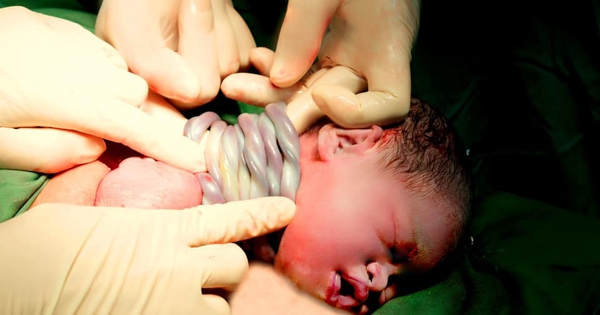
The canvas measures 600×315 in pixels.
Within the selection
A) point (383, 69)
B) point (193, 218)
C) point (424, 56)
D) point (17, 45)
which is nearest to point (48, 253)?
point (193, 218)

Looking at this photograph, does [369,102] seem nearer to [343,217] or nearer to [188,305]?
[343,217]

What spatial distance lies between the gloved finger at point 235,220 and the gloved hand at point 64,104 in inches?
5.7

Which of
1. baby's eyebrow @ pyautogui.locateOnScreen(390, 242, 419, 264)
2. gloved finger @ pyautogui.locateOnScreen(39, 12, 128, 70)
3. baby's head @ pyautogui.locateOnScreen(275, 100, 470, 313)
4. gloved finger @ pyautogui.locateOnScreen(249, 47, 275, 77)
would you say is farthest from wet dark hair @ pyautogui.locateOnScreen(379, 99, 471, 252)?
gloved finger @ pyautogui.locateOnScreen(39, 12, 128, 70)

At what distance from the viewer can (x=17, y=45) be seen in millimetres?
986

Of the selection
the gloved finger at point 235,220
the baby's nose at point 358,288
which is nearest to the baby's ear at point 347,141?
the gloved finger at point 235,220

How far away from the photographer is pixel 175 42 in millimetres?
1242

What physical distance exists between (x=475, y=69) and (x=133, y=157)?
960mm

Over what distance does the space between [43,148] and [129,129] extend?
0.51 feet

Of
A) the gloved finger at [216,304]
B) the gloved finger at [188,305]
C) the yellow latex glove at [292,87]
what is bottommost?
the gloved finger at [216,304]

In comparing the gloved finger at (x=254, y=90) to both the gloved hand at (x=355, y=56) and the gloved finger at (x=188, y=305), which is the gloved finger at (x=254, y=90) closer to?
the gloved hand at (x=355, y=56)

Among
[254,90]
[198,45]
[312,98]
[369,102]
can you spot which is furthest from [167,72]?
[369,102]

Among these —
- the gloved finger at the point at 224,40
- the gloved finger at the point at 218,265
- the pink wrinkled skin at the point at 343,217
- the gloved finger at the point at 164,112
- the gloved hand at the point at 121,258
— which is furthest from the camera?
the gloved finger at the point at 224,40

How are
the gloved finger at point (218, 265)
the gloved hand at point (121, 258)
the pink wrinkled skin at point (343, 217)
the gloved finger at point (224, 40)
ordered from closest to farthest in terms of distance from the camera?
the gloved hand at point (121, 258) < the gloved finger at point (218, 265) < the pink wrinkled skin at point (343, 217) < the gloved finger at point (224, 40)

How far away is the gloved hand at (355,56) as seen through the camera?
1.08m
